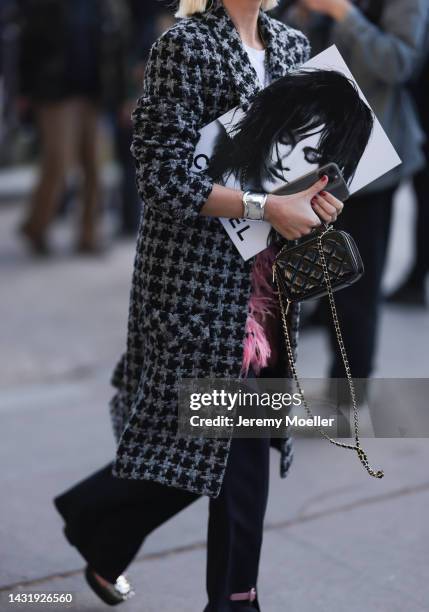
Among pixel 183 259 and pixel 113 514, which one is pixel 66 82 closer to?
pixel 113 514

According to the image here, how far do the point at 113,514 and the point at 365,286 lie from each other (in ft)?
5.75

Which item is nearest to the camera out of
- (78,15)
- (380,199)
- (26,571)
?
(26,571)

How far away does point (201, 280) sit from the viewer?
272 centimetres

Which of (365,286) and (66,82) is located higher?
(66,82)

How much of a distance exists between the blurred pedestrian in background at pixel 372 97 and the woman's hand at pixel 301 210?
5.21 feet

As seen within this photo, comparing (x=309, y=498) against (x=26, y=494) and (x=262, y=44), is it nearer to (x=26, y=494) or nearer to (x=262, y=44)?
(x=26, y=494)

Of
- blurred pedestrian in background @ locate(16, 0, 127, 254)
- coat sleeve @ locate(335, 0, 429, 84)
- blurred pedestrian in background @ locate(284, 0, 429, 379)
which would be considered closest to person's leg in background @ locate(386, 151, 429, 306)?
blurred pedestrian in background @ locate(284, 0, 429, 379)

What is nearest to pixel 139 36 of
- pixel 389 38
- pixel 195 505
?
pixel 389 38

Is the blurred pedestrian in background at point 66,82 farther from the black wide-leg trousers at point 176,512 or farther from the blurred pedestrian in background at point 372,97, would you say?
the black wide-leg trousers at point 176,512

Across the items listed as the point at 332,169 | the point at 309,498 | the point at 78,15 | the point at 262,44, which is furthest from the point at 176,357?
the point at 78,15

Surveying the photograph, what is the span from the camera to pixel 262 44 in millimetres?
2861

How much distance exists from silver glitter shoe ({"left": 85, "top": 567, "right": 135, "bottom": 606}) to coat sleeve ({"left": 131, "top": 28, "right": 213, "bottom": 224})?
1.08 m

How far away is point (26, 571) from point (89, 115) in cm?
486

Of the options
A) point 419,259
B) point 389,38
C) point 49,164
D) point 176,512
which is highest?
point 389,38
